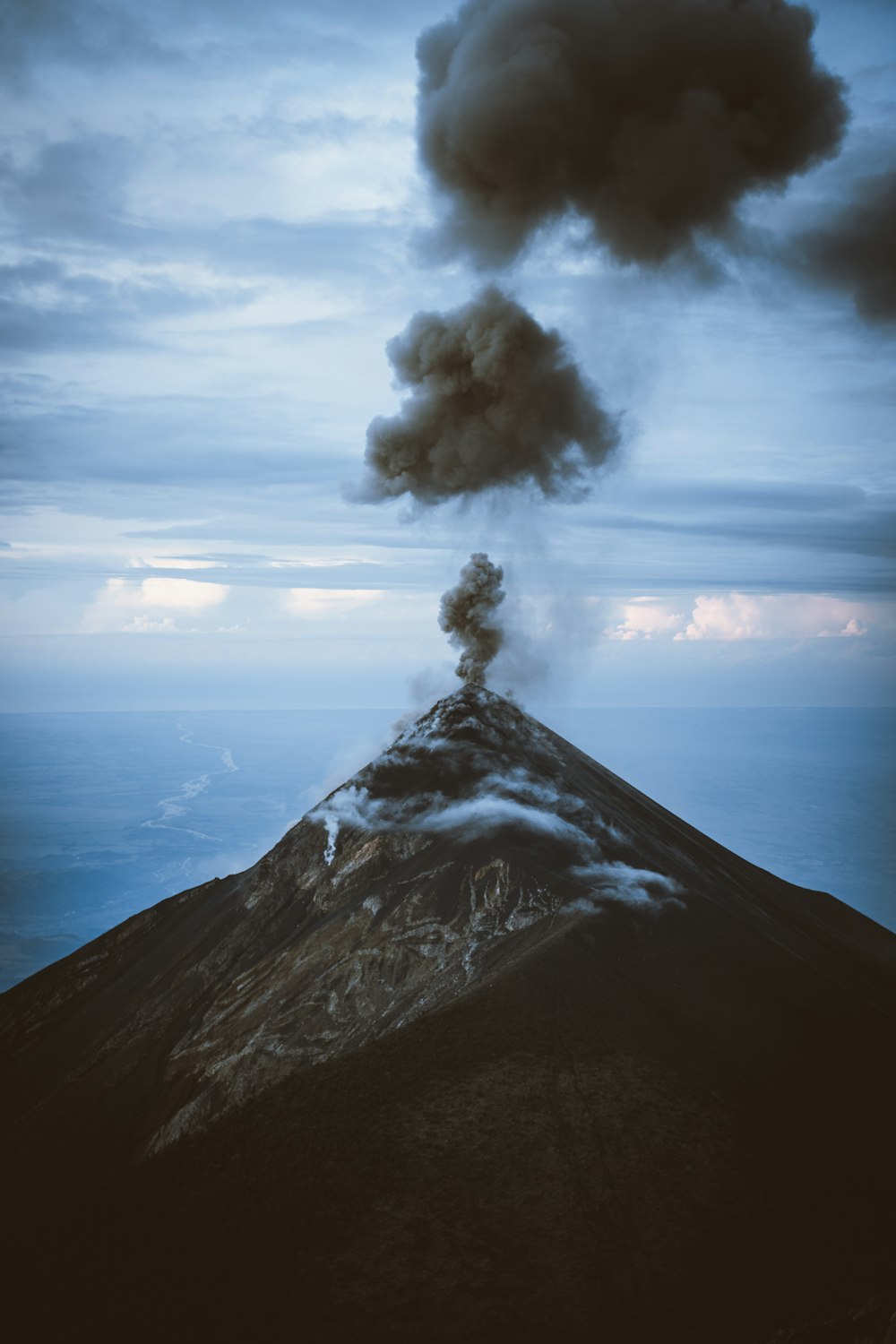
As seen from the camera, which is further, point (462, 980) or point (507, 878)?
point (507, 878)

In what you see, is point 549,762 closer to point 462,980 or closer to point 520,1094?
point 462,980

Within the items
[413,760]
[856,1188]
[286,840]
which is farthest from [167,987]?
[856,1188]

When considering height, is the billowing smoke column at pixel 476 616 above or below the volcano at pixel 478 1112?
above

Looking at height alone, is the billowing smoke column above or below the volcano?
above

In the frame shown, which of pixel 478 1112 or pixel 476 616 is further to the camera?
pixel 476 616

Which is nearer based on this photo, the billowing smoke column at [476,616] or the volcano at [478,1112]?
the volcano at [478,1112]

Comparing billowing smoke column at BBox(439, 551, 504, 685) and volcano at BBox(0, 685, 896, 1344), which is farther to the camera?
billowing smoke column at BBox(439, 551, 504, 685)

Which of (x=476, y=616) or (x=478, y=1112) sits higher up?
(x=476, y=616)

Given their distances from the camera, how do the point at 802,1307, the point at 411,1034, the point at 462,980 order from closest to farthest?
the point at 802,1307, the point at 411,1034, the point at 462,980
